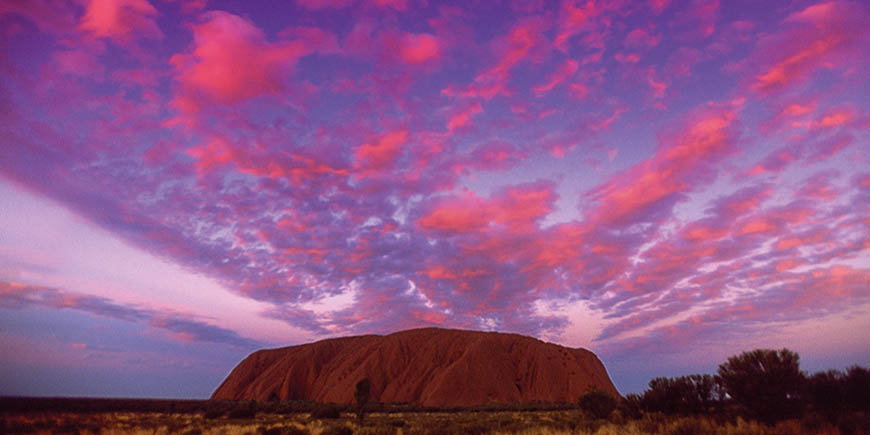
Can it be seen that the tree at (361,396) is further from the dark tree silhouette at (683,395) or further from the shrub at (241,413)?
the dark tree silhouette at (683,395)

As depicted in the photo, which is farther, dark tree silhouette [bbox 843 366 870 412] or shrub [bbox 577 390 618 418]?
shrub [bbox 577 390 618 418]

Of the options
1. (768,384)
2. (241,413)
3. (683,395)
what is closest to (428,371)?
(241,413)

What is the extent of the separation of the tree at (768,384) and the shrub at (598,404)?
816 centimetres

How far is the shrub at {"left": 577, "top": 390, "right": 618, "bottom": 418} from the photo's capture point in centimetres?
2591

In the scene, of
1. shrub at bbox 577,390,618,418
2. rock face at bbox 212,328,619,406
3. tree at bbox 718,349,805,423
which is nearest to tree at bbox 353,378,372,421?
shrub at bbox 577,390,618,418

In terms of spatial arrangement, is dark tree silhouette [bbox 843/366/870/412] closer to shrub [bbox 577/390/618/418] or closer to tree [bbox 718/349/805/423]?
tree [bbox 718/349/805/423]

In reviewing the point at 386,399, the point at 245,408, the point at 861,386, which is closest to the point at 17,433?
the point at 245,408

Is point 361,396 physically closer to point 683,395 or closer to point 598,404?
point 598,404

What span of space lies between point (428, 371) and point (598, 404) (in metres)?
A: 61.3

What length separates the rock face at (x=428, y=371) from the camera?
76750 mm

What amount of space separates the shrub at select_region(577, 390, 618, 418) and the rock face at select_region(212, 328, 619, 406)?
153 feet

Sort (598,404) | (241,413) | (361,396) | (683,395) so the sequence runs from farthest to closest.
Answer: (241,413), (361,396), (598,404), (683,395)

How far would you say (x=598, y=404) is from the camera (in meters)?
26.2

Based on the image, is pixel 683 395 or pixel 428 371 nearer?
pixel 683 395
